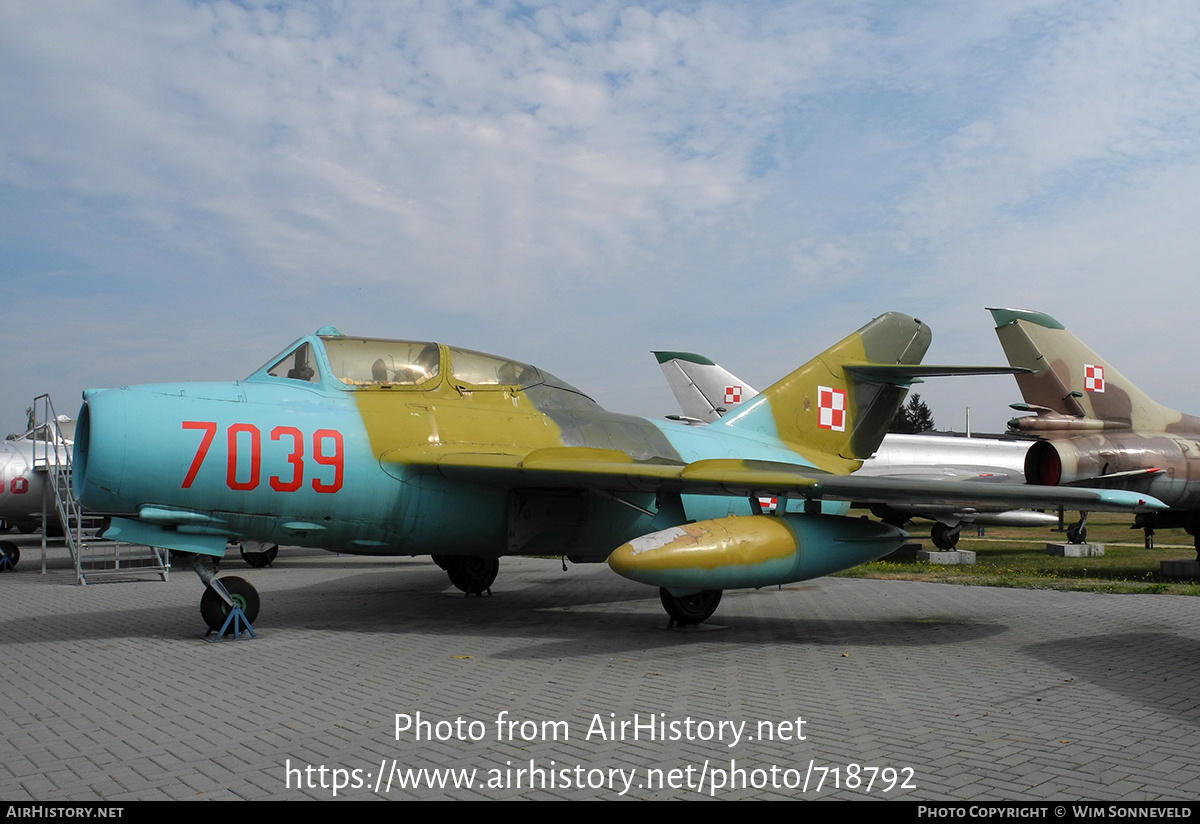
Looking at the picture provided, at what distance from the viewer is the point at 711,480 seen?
772 cm

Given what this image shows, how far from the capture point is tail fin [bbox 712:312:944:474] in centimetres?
1138

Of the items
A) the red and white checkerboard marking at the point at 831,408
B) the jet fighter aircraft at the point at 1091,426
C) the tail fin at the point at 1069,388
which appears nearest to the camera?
the red and white checkerboard marking at the point at 831,408

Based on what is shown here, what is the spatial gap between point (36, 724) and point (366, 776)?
247 centimetres

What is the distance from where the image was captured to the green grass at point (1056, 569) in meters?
12.5

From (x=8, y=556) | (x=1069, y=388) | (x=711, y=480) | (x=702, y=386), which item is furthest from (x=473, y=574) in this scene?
(x=702, y=386)

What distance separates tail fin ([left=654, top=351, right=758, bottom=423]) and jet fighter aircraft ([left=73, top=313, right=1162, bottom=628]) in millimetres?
15997

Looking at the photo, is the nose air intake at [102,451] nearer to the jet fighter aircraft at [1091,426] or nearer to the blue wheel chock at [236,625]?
the blue wheel chock at [236,625]

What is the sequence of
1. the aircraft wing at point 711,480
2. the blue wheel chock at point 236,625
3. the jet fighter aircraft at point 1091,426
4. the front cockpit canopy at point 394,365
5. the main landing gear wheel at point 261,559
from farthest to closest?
1. the main landing gear wheel at point 261,559
2. the jet fighter aircraft at point 1091,426
3. the front cockpit canopy at point 394,365
4. the blue wheel chock at point 236,625
5. the aircraft wing at point 711,480

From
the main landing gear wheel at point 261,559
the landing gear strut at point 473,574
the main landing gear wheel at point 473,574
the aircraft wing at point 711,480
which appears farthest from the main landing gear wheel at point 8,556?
the aircraft wing at point 711,480

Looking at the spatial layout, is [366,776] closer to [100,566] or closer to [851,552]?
[851,552]

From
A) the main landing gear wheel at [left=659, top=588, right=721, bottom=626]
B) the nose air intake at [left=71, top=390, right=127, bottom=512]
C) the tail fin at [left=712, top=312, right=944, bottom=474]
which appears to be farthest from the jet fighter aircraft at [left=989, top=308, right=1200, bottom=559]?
the nose air intake at [left=71, top=390, right=127, bottom=512]

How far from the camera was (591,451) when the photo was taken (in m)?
8.81

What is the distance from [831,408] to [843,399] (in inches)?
8.9

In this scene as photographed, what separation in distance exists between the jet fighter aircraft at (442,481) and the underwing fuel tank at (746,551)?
0.7 inches
